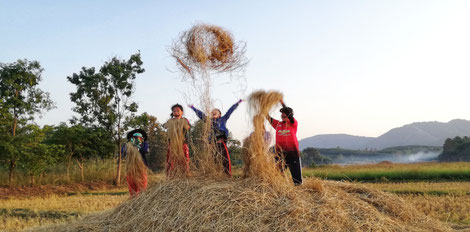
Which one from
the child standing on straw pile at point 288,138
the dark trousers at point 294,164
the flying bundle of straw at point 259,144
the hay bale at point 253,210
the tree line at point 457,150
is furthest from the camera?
the tree line at point 457,150

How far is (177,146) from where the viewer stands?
515 cm

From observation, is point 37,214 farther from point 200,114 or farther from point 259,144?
point 259,144

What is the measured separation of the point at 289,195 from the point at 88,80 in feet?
54.7

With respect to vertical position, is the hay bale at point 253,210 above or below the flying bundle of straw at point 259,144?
below

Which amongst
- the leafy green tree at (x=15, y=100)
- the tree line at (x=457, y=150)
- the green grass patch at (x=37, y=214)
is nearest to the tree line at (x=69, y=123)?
the leafy green tree at (x=15, y=100)

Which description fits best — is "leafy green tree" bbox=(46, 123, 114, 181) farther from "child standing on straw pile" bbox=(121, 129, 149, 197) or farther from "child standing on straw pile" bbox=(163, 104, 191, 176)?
"child standing on straw pile" bbox=(163, 104, 191, 176)

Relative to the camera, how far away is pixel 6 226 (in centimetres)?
641

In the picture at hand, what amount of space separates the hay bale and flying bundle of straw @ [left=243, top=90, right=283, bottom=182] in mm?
171

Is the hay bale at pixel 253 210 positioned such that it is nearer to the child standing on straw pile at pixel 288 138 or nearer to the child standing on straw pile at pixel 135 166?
the child standing on straw pile at pixel 288 138

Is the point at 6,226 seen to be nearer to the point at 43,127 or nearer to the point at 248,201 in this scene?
the point at 248,201

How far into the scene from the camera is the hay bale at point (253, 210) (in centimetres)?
376

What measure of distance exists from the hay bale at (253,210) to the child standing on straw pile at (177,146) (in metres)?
0.29

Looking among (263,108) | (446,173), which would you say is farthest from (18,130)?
(446,173)

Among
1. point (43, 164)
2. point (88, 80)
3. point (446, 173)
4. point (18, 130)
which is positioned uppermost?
point (88, 80)
